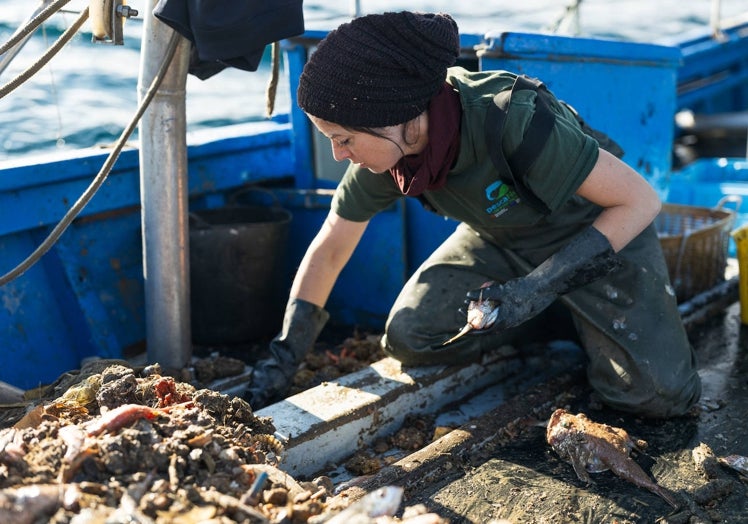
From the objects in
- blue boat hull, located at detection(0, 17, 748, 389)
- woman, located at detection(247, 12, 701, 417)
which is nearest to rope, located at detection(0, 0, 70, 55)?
blue boat hull, located at detection(0, 17, 748, 389)

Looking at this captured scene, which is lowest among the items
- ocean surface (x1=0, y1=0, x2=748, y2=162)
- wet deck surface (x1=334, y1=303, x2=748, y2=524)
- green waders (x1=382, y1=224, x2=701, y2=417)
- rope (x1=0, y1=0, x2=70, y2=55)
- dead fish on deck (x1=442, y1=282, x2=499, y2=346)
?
wet deck surface (x1=334, y1=303, x2=748, y2=524)

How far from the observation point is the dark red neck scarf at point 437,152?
245 cm

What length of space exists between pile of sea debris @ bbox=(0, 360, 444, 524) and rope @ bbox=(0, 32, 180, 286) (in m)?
0.53

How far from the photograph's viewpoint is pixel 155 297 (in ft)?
9.91

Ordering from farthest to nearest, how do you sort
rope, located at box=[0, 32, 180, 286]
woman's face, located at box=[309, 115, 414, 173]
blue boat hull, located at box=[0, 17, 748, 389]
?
blue boat hull, located at box=[0, 17, 748, 389], rope, located at box=[0, 32, 180, 286], woman's face, located at box=[309, 115, 414, 173]

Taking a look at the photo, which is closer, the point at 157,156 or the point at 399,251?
the point at 157,156

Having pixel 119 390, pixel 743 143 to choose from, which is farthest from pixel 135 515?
pixel 743 143

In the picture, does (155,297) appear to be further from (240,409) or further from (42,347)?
(240,409)

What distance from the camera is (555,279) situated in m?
2.58

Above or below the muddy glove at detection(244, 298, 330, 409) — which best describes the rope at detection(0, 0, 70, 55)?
above

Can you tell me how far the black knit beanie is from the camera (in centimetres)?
228

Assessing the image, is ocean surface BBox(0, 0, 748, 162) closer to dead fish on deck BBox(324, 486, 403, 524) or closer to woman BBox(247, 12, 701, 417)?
woman BBox(247, 12, 701, 417)

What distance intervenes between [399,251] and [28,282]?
157 cm

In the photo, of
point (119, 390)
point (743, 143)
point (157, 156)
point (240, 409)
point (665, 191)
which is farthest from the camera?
point (743, 143)
